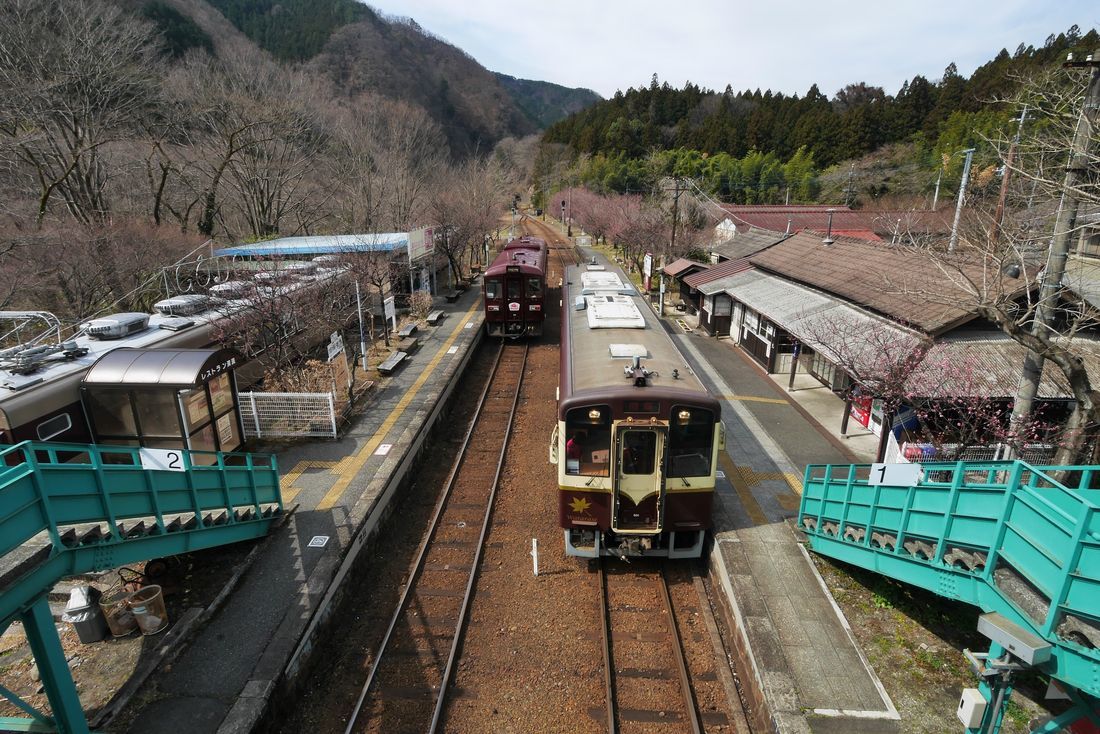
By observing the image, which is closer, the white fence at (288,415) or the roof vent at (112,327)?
the roof vent at (112,327)

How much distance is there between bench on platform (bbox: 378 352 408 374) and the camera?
1542cm

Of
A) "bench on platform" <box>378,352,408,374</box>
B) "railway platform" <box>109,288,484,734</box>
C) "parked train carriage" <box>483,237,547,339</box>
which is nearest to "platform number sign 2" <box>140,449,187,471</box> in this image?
"railway platform" <box>109,288,484,734</box>

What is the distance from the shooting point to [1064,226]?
5.64 metres

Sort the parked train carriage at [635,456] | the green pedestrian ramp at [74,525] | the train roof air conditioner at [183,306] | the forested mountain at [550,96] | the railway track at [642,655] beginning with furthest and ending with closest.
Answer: the forested mountain at [550,96] → the train roof air conditioner at [183,306] → the parked train carriage at [635,456] → the railway track at [642,655] → the green pedestrian ramp at [74,525]

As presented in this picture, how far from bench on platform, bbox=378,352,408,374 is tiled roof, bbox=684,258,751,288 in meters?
10.9

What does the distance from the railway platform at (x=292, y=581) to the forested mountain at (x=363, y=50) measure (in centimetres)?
4618

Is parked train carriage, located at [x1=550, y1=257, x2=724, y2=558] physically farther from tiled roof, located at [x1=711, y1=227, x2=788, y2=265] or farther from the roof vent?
tiled roof, located at [x1=711, y1=227, x2=788, y2=265]

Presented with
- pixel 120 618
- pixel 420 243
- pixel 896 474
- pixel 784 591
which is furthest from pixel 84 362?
pixel 420 243

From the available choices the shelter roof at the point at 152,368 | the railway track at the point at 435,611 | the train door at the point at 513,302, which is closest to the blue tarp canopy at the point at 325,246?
the train door at the point at 513,302

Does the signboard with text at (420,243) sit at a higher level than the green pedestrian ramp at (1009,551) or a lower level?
higher

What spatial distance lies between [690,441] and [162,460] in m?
6.17

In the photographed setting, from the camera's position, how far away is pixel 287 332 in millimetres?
13195

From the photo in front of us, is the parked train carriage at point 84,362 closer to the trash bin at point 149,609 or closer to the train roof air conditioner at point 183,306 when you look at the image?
the train roof air conditioner at point 183,306

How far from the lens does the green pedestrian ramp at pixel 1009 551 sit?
12.1 feet
